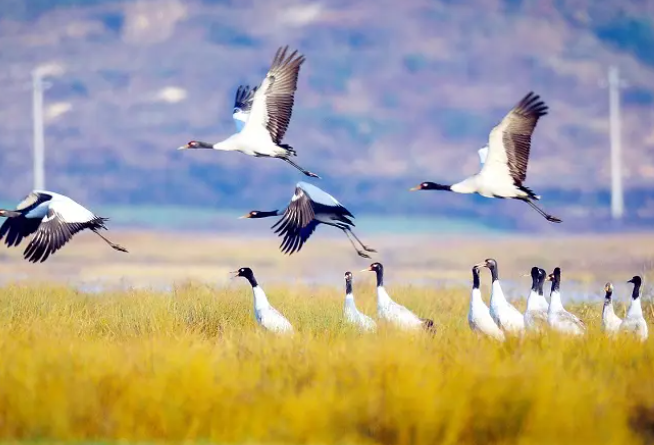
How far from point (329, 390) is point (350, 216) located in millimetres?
4989

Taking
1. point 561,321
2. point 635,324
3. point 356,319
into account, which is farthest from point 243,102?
point 635,324

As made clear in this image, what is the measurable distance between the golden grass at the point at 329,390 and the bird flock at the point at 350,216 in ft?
4.26

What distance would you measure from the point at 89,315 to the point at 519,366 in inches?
231

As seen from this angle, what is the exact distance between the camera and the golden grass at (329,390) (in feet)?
31.5

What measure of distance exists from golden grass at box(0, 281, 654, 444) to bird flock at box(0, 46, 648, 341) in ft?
Answer: 4.26

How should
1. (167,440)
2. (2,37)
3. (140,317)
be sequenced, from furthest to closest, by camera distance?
(2,37)
(140,317)
(167,440)

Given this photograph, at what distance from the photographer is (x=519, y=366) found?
10.5m

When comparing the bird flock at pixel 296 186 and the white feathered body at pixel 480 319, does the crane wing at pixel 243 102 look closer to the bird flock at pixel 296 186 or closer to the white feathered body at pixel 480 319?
the bird flock at pixel 296 186

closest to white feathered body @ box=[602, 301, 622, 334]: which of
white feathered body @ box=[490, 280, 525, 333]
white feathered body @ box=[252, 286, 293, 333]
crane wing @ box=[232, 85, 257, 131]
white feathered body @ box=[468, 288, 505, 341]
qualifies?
white feathered body @ box=[490, 280, 525, 333]

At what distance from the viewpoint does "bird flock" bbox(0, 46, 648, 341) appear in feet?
43.9

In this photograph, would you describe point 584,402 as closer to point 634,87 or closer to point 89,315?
point 89,315

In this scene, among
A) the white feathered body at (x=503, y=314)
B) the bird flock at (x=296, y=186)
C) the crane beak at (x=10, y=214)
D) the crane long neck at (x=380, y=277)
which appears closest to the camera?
the white feathered body at (x=503, y=314)

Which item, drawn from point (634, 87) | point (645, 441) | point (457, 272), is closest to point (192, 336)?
point (645, 441)

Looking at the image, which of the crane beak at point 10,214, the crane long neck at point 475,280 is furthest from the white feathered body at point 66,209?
the crane long neck at point 475,280
